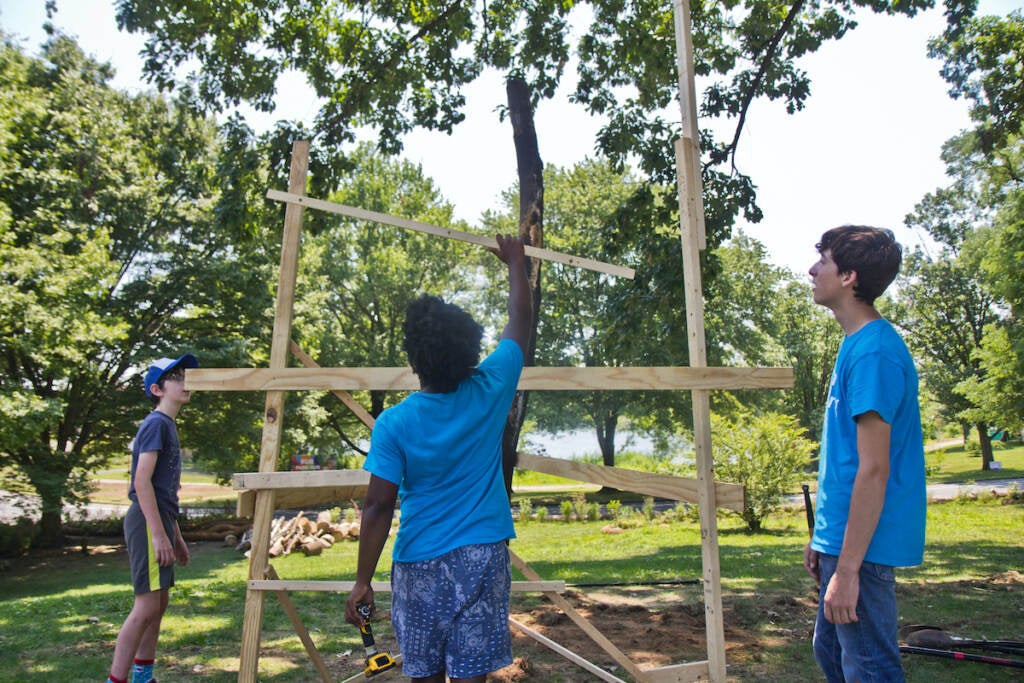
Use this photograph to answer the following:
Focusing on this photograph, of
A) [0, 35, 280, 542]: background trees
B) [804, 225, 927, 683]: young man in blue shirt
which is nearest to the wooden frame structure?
[804, 225, 927, 683]: young man in blue shirt

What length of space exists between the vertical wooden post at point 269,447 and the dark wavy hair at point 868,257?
2.30 meters

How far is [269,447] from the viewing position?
3.48 meters

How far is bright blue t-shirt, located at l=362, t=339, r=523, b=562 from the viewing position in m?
2.31

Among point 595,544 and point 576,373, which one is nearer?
point 576,373

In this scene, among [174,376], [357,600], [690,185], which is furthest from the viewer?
[174,376]

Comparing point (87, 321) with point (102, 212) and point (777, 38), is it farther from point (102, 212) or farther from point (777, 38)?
point (777, 38)

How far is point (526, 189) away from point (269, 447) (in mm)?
2881

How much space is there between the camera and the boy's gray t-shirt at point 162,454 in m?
3.79

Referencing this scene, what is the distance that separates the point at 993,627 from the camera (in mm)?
5207

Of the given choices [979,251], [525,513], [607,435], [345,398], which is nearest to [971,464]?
[979,251]

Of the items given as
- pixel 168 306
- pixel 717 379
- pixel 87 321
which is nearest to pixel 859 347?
pixel 717 379

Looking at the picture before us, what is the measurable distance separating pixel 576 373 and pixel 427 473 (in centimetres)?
117

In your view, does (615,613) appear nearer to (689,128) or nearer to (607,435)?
(689,128)

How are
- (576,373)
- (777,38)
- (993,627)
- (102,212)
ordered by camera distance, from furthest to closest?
(102,212)
(777,38)
(993,627)
(576,373)
